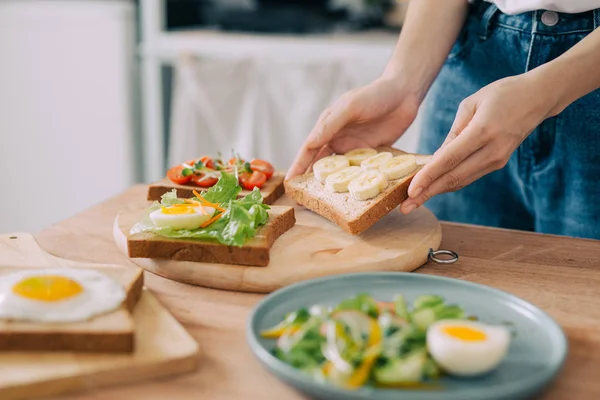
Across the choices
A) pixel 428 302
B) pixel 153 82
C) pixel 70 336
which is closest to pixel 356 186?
pixel 428 302

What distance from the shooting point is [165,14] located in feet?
18.4

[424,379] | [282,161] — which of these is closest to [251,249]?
[424,379]

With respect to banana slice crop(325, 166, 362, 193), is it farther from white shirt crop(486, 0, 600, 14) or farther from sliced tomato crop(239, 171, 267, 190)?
white shirt crop(486, 0, 600, 14)

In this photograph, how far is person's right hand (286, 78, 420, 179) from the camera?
255 cm

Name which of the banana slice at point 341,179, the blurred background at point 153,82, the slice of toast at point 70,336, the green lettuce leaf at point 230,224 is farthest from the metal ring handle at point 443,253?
the blurred background at point 153,82

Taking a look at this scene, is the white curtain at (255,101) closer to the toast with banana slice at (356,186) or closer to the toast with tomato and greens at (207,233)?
the toast with banana slice at (356,186)

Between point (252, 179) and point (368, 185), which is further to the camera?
point (252, 179)

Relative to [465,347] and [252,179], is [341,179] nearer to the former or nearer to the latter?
[252,179]

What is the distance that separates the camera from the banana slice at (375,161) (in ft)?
7.99

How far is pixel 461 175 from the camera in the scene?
2152mm

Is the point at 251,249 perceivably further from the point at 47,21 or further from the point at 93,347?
the point at 47,21

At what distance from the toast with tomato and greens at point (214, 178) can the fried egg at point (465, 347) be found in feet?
3.96

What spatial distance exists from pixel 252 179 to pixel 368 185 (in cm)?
51

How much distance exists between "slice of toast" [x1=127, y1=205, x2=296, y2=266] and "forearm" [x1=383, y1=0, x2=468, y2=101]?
1043 millimetres
